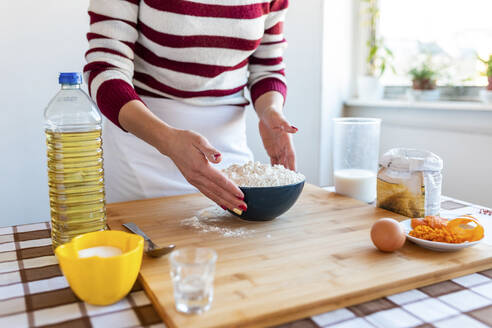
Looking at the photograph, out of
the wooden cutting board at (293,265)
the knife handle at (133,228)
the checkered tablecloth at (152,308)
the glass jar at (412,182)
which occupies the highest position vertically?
the glass jar at (412,182)

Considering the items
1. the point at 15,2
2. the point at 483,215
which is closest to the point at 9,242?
the point at 483,215

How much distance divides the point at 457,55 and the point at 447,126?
0.44 meters

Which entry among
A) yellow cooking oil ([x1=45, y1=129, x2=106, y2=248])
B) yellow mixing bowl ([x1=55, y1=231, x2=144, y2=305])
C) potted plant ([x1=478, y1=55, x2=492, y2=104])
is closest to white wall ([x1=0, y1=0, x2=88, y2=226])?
yellow cooking oil ([x1=45, y1=129, x2=106, y2=248])

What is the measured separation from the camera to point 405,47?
244cm

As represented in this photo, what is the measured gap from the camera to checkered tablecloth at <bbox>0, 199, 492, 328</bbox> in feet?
2.03

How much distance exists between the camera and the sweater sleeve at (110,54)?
3.37ft

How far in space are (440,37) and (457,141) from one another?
0.64 metres

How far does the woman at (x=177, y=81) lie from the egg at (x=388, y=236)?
0.89 ft

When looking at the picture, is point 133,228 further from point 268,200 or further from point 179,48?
point 179,48

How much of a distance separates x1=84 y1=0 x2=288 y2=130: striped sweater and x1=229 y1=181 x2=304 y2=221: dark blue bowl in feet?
1.20

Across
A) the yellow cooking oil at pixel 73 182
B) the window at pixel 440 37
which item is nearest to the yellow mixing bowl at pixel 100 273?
the yellow cooking oil at pixel 73 182

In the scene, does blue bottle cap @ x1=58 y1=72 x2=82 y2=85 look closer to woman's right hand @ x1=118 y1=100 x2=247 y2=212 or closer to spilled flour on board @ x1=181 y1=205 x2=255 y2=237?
woman's right hand @ x1=118 y1=100 x2=247 y2=212

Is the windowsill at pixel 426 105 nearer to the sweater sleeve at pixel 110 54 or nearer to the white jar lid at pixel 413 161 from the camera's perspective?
the white jar lid at pixel 413 161

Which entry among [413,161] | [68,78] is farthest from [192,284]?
[413,161]
